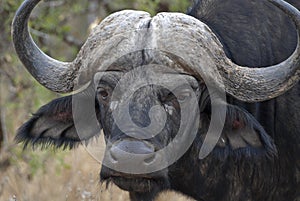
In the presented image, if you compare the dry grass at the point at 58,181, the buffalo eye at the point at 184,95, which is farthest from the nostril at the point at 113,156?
the dry grass at the point at 58,181

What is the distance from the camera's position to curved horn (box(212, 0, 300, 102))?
5152 millimetres

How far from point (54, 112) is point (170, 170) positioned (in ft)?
2.85

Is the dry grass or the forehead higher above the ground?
the forehead

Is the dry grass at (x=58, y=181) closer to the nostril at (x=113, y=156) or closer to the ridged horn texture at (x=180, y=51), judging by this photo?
the ridged horn texture at (x=180, y=51)

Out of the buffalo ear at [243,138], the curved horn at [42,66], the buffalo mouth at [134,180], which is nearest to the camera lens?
the buffalo mouth at [134,180]

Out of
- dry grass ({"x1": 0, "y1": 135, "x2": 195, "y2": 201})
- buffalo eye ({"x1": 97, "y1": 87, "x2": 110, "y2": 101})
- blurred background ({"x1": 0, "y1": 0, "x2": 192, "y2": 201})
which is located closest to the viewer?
buffalo eye ({"x1": 97, "y1": 87, "x2": 110, "y2": 101})

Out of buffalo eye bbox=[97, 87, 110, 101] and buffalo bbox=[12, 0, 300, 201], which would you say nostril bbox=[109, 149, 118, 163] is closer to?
buffalo bbox=[12, 0, 300, 201]

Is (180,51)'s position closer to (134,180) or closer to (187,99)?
(187,99)

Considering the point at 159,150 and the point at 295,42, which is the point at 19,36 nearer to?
the point at 159,150

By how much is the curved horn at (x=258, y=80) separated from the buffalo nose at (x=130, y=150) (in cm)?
76

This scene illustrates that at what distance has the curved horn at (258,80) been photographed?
5.15 m

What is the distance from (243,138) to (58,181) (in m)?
3.08

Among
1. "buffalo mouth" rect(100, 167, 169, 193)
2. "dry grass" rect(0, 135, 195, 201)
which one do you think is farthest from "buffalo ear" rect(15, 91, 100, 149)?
"dry grass" rect(0, 135, 195, 201)

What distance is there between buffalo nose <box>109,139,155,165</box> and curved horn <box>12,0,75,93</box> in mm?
888
